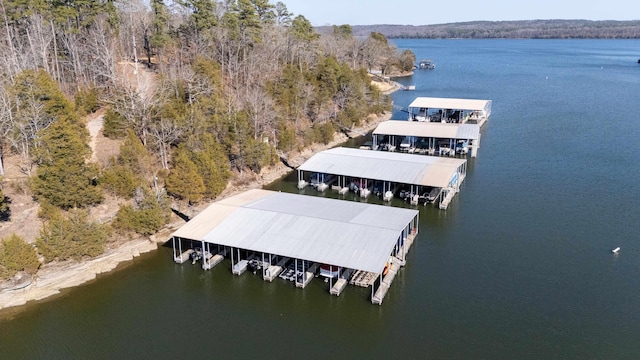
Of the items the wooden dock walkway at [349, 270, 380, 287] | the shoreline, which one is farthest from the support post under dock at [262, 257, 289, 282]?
the shoreline

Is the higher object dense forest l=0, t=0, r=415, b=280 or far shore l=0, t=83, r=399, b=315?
dense forest l=0, t=0, r=415, b=280

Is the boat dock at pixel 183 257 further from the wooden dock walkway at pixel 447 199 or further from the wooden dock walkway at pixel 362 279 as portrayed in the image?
the wooden dock walkway at pixel 447 199

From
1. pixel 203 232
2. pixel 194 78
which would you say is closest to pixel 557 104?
pixel 194 78

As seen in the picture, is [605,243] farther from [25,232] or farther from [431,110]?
[431,110]

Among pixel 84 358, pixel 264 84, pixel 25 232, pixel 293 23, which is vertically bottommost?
pixel 84 358

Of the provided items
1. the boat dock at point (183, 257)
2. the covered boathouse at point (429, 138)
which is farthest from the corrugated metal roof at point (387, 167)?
the boat dock at point (183, 257)

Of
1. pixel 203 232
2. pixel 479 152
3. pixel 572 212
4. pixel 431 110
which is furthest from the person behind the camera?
pixel 431 110

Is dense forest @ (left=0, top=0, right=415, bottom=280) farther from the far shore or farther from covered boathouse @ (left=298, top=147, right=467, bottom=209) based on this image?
covered boathouse @ (left=298, top=147, right=467, bottom=209)
